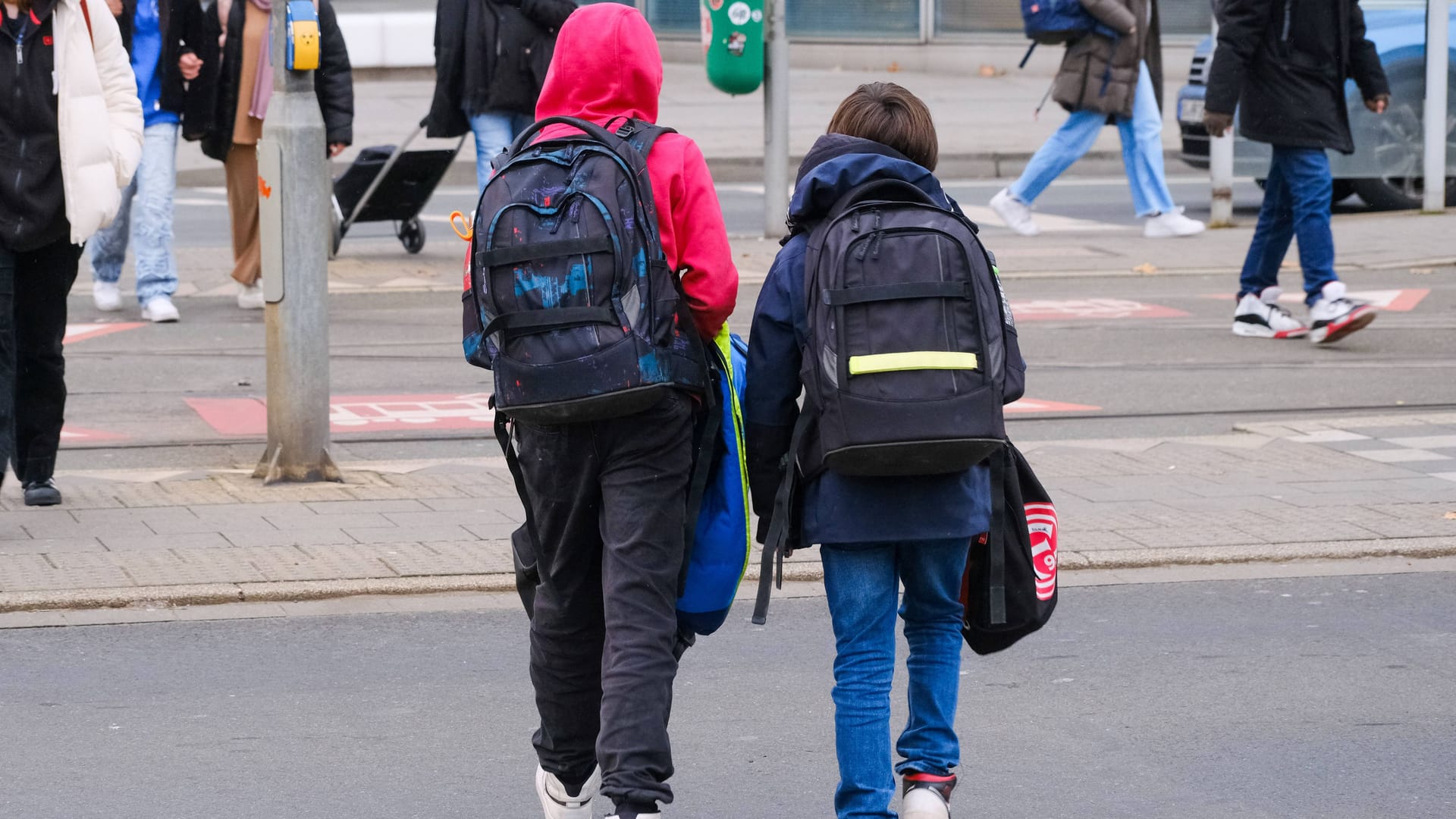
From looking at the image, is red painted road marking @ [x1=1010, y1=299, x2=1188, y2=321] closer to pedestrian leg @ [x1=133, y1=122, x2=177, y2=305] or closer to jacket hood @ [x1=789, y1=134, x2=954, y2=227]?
pedestrian leg @ [x1=133, y1=122, x2=177, y2=305]

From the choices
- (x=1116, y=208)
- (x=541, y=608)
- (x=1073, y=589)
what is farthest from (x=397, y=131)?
(x=541, y=608)

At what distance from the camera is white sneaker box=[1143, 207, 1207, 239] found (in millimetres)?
13883

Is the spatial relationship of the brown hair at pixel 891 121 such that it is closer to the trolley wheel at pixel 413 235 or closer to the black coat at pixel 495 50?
the black coat at pixel 495 50

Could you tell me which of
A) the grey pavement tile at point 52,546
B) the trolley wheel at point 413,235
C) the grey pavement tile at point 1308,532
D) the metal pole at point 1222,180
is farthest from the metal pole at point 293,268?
the metal pole at point 1222,180

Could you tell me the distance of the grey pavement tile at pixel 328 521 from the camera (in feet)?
21.7

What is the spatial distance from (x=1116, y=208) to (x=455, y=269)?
602 centimetres

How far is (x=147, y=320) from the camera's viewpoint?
35.4 feet

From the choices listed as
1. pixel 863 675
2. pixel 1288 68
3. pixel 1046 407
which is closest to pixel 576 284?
pixel 863 675

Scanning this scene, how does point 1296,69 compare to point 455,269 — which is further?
point 455,269

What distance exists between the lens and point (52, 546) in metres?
6.29

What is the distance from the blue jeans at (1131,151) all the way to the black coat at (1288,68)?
114 inches

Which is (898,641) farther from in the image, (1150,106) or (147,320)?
(1150,106)

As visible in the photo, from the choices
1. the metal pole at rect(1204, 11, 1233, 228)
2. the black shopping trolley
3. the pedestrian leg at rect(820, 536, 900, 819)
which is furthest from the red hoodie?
the metal pole at rect(1204, 11, 1233, 228)

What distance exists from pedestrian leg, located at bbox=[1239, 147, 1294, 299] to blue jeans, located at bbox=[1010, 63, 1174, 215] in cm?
Result: 279
